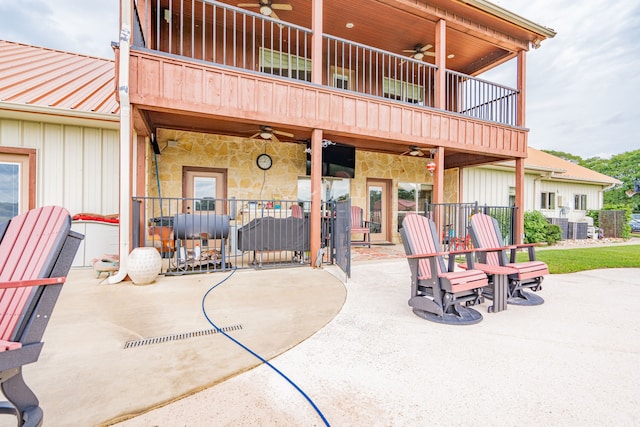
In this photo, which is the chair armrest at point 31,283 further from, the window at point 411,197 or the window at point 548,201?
the window at point 548,201

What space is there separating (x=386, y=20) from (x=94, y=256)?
25.7 ft

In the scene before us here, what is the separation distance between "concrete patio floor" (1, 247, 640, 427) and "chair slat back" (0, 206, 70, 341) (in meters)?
0.62

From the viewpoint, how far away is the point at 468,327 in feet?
8.52

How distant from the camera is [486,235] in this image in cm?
364

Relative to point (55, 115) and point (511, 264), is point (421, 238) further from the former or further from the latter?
point (55, 115)

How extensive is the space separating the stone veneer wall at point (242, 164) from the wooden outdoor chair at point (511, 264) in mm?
5009

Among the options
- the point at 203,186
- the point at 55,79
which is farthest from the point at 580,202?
the point at 55,79

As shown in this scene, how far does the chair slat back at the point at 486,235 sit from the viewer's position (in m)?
3.51

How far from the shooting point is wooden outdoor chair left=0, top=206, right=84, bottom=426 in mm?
1123

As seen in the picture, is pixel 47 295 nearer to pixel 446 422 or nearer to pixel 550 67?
pixel 446 422

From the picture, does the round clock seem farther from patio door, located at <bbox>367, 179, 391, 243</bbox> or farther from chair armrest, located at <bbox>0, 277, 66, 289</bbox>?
chair armrest, located at <bbox>0, 277, 66, 289</bbox>

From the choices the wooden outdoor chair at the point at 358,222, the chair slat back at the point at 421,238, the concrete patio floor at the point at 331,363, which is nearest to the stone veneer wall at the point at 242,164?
the wooden outdoor chair at the point at 358,222

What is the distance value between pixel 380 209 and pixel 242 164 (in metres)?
4.57

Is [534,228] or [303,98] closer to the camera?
[303,98]
